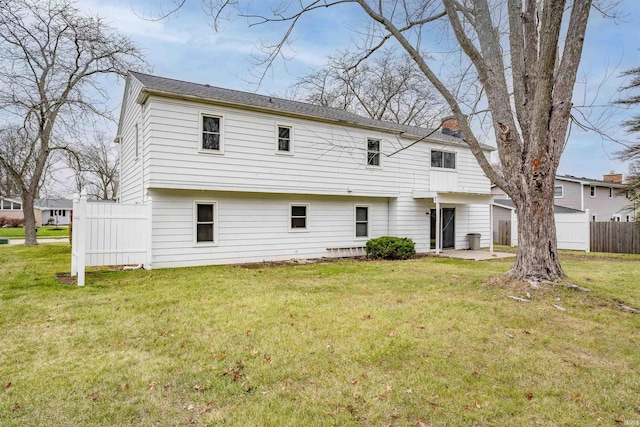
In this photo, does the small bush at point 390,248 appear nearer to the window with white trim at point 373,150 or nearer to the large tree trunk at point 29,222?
the window with white trim at point 373,150

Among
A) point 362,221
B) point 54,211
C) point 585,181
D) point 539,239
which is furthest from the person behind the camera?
point 54,211

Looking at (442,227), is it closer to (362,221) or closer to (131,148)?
(362,221)

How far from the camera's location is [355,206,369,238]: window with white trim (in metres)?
14.8

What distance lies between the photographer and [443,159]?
16531 mm

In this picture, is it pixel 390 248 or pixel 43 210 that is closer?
pixel 390 248

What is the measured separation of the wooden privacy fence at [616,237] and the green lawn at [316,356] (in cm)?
1174

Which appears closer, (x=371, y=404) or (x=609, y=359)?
(x=371, y=404)

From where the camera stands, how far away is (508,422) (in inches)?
109

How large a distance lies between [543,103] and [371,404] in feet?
20.7

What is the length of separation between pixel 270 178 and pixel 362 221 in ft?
15.1

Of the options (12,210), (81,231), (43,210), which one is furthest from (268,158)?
(43,210)

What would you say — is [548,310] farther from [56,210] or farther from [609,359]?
[56,210]

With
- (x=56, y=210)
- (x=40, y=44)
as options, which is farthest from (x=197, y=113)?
(x=56, y=210)

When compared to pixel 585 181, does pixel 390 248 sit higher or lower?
lower
